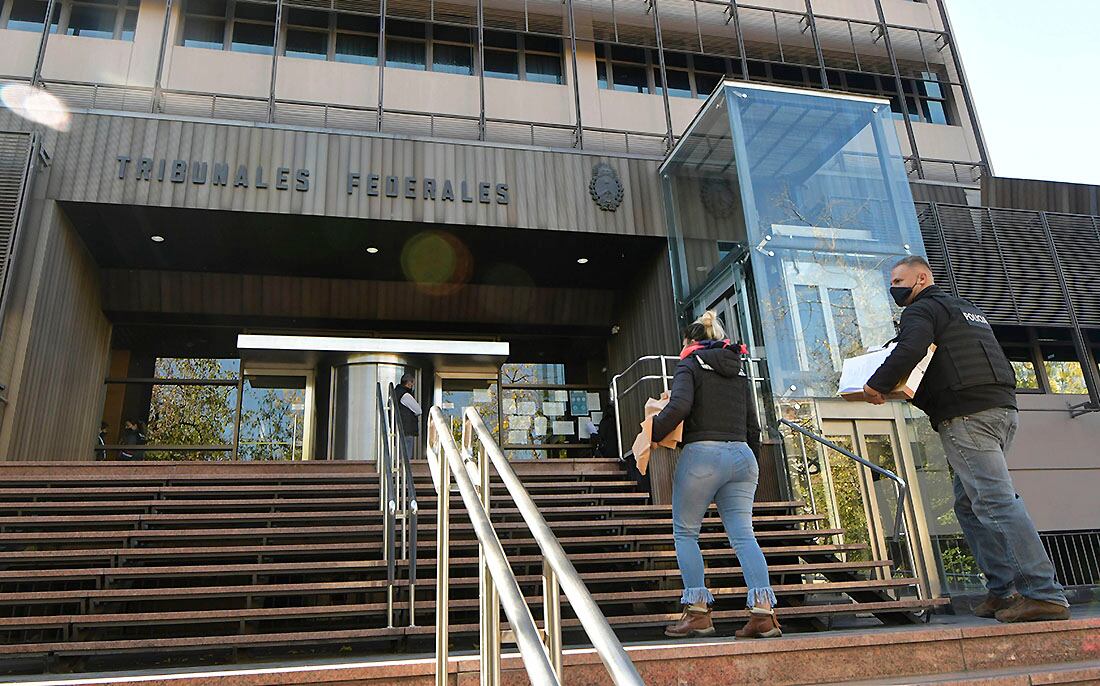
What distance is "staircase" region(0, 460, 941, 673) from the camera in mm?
4492

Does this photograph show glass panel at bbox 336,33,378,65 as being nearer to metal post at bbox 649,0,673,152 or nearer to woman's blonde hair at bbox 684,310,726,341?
metal post at bbox 649,0,673,152

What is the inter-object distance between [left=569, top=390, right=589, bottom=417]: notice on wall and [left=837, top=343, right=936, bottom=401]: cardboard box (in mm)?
9616

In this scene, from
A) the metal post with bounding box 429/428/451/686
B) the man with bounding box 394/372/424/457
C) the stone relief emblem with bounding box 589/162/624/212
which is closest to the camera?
the metal post with bounding box 429/428/451/686

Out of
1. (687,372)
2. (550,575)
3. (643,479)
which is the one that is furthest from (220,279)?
(550,575)

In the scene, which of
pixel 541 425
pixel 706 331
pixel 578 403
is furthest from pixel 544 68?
pixel 706 331

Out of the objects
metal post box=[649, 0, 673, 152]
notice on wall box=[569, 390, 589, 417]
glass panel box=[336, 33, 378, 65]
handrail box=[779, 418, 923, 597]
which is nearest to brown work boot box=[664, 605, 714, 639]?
handrail box=[779, 418, 923, 597]

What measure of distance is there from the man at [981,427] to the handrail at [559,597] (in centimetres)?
249

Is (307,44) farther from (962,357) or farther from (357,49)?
(962,357)

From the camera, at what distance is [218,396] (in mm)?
12656

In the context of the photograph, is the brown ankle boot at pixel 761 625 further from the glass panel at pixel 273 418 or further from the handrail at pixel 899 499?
the glass panel at pixel 273 418

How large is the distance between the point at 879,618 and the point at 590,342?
935cm

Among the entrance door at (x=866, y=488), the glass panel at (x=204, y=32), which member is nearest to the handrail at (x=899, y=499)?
the entrance door at (x=866, y=488)

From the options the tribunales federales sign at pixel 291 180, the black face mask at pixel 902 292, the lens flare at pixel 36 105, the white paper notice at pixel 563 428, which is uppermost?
the lens flare at pixel 36 105

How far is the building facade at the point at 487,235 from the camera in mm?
9062
